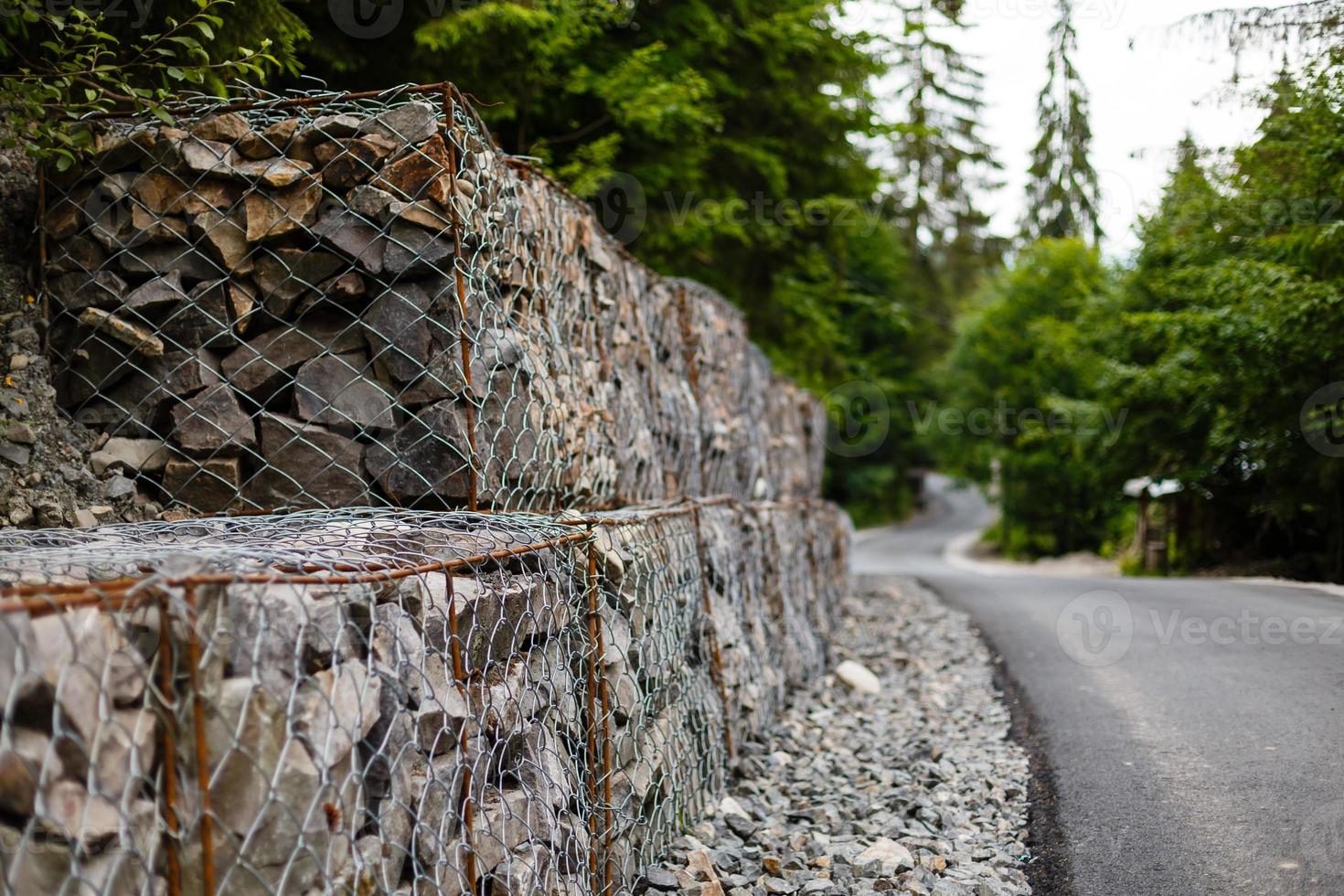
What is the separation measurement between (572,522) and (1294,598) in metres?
7.70

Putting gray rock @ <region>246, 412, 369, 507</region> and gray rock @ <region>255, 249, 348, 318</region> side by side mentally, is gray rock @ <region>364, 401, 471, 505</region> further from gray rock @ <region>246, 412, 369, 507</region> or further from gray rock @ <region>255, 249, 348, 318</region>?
gray rock @ <region>255, 249, 348, 318</region>

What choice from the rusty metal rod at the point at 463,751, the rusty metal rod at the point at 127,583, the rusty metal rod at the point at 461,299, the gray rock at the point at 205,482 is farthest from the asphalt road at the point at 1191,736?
the gray rock at the point at 205,482

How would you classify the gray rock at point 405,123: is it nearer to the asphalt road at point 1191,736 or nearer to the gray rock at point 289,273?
the gray rock at point 289,273

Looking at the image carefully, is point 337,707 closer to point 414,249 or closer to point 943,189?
point 414,249

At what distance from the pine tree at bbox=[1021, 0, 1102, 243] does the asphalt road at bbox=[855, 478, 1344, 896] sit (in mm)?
24014

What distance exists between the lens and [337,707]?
6.54 feet

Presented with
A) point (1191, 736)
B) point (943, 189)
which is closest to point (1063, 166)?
point (943, 189)

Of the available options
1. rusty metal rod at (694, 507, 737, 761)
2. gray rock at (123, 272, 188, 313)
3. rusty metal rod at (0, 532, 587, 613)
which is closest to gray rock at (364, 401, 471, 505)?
gray rock at (123, 272, 188, 313)

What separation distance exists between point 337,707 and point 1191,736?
4.52 metres

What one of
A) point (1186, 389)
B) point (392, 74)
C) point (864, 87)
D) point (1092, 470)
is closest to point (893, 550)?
point (1092, 470)

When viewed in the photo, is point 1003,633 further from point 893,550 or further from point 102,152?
point 893,550

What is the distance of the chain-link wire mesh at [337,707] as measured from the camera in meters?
1.57

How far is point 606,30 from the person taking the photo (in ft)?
27.9

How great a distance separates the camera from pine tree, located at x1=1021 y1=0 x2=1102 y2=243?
3044 cm
